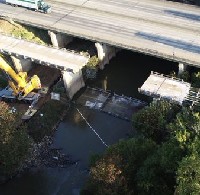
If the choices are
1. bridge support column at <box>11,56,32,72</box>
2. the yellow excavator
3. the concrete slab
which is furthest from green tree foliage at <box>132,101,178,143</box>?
bridge support column at <box>11,56,32,72</box>

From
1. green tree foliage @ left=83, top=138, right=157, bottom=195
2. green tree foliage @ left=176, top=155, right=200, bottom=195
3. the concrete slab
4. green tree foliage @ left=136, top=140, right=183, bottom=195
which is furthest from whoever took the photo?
the concrete slab

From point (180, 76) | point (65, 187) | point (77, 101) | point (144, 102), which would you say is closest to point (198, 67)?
point (180, 76)

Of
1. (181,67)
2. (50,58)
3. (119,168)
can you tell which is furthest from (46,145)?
(181,67)

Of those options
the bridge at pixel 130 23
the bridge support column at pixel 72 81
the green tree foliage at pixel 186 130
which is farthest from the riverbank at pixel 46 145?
the green tree foliage at pixel 186 130

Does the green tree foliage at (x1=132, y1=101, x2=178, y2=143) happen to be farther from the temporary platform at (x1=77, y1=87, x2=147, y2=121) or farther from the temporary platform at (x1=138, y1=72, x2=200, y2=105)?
the temporary platform at (x1=77, y1=87, x2=147, y2=121)

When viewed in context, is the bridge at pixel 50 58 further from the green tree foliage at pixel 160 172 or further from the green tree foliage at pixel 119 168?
the green tree foliage at pixel 160 172

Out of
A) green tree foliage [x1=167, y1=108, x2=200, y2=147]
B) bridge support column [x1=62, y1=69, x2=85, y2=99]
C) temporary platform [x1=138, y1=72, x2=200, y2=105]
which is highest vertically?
green tree foliage [x1=167, y1=108, x2=200, y2=147]
